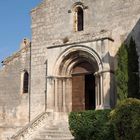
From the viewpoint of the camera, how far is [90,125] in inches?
722

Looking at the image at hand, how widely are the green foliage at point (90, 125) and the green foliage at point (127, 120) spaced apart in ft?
11.0

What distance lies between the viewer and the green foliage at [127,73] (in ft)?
65.7

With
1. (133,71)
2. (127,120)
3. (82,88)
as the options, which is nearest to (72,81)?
(82,88)

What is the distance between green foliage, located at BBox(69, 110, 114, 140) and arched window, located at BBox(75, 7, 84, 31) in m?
6.61

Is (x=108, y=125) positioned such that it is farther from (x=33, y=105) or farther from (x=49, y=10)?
(x=49, y=10)

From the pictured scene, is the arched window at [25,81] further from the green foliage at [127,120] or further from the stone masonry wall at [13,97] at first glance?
the green foliage at [127,120]

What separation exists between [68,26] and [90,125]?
25.4ft

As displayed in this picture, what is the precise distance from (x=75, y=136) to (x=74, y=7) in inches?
344

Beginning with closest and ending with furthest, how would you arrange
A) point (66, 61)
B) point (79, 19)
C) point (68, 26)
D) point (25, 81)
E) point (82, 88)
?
point (82, 88), point (66, 61), point (79, 19), point (68, 26), point (25, 81)

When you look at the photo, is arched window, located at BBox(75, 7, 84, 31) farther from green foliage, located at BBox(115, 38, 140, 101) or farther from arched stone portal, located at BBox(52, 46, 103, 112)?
green foliage, located at BBox(115, 38, 140, 101)

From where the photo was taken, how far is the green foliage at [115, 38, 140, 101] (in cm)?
2002

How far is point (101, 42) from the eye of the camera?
21.4 meters

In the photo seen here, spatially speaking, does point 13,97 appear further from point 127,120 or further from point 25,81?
point 127,120

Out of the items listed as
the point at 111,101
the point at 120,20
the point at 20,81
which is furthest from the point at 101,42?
the point at 20,81
